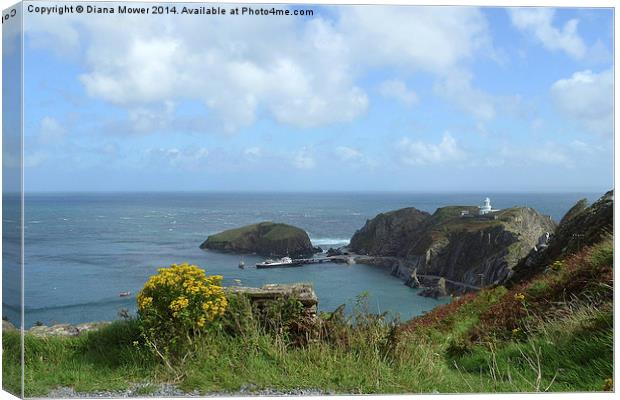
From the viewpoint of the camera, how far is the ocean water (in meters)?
6.91

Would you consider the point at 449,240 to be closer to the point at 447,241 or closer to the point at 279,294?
the point at 447,241

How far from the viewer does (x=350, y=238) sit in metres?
8.06

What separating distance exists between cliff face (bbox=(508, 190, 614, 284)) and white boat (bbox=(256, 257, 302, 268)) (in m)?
3.52

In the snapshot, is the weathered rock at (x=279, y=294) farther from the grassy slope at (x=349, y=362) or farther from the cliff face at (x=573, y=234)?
the cliff face at (x=573, y=234)

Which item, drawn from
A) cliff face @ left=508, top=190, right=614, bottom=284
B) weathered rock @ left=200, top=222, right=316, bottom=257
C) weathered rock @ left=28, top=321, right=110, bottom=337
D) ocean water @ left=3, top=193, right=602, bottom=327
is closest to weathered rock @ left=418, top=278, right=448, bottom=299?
cliff face @ left=508, top=190, right=614, bottom=284

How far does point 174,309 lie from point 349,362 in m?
1.71

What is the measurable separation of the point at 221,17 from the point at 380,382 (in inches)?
147

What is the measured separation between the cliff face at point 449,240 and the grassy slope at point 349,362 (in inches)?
59.6

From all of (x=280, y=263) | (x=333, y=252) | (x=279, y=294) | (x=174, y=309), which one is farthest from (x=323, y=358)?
(x=333, y=252)

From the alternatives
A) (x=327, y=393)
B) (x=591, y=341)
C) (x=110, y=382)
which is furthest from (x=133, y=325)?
(x=591, y=341)

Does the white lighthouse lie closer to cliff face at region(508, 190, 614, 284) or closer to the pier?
cliff face at region(508, 190, 614, 284)

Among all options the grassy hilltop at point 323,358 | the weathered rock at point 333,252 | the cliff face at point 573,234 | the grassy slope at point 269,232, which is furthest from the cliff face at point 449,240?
the grassy hilltop at point 323,358

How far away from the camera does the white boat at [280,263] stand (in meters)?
7.79

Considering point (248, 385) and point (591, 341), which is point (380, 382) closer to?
point (248, 385)
